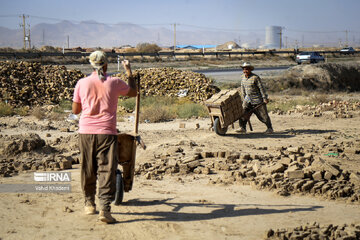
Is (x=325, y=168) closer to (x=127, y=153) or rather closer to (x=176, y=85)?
(x=127, y=153)

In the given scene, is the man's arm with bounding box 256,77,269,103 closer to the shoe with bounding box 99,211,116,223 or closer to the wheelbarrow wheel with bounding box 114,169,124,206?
the wheelbarrow wheel with bounding box 114,169,124,206

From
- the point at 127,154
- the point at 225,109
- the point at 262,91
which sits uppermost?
the point at 262,91

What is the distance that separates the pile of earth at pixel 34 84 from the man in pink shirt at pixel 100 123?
13.7m

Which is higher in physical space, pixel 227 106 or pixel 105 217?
pixel 227 106

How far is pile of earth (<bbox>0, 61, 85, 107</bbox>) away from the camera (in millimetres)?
18708

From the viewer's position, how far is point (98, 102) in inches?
209

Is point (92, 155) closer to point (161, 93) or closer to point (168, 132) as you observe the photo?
point (168, 132)

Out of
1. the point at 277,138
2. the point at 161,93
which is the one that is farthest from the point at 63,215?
the point at 161,93

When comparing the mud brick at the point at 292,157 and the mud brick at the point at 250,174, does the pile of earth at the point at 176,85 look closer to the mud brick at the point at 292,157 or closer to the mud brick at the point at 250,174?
the mud brick at the point at 292,157

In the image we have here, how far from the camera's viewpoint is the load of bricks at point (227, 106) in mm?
11510

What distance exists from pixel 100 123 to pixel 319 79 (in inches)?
857

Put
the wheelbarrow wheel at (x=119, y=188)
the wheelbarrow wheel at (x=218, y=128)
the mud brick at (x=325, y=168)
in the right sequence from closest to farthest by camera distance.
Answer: the wheelbarrow wheel at (x=119, y=188), the mud brick at (x=325, y=168), the wheelbarrow wheel at (x=218, y=128)

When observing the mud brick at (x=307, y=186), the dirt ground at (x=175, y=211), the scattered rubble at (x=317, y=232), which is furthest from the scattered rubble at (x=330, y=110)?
the scattered rubble at (x=317, y=232)

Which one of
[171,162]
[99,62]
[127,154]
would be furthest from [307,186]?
[99,62]
